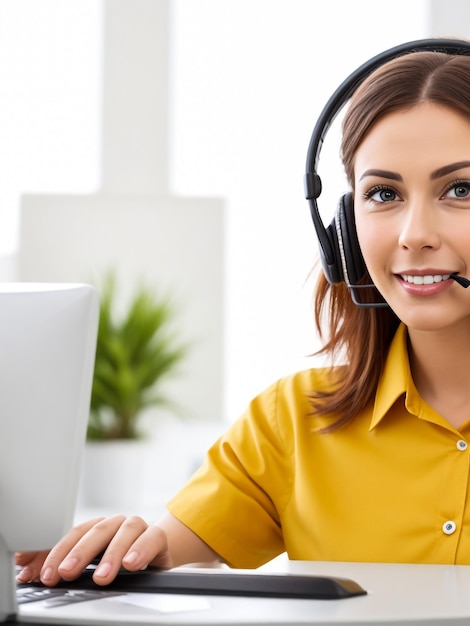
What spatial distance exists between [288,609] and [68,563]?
0.96 feet

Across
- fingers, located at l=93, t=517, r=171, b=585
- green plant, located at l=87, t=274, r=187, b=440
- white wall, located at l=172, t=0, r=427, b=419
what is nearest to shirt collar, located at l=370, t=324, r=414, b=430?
fingers, located at l=93, t=517, r=171, b=585

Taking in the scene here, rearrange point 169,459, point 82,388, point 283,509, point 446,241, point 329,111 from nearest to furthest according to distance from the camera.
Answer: point 82,388, point 446,241, point 329,111, point 283,509, point 169,459

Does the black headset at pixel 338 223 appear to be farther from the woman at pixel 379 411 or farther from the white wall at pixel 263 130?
the white wall at pixel 263 130

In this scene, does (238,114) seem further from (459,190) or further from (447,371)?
(459,190)

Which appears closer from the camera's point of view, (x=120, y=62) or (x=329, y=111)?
(x=329, y=111)

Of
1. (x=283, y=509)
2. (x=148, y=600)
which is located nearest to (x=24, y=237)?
(x=283, y=509)

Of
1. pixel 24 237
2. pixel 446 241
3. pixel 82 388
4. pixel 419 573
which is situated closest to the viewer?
pixel 82 388

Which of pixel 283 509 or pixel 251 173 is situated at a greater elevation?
pixel 251 173

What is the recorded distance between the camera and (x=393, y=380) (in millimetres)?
1391

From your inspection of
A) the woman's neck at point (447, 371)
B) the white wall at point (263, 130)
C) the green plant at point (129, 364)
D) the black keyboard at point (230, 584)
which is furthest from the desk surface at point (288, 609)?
the white wall at point (263, 130)

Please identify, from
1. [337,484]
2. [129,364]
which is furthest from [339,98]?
[129,364]

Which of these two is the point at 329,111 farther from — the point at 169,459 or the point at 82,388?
the point at 169,459

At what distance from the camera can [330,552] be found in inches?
52.7

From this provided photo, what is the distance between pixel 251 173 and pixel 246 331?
67 centimetres
